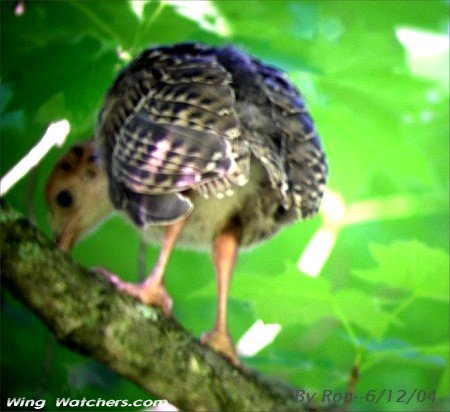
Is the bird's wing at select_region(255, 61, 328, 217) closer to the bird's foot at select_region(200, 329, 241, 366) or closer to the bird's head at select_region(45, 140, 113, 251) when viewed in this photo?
the bird's foot at select_region(200, 329, 241, 366)

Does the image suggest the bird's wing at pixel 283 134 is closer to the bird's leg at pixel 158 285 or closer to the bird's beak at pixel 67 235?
the bird's leg at pixel 158 285

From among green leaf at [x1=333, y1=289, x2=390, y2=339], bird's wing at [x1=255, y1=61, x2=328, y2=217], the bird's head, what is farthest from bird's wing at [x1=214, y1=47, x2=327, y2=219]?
the bird's head

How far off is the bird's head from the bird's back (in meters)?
A: 0.08

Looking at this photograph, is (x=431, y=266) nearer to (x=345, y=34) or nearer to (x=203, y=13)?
(x=345, y=34)

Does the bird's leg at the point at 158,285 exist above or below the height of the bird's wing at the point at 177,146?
below

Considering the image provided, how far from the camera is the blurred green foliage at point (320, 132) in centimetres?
105

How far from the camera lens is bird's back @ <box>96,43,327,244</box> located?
79 cm

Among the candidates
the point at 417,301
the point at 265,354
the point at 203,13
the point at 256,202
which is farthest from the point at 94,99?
the point at 417,301

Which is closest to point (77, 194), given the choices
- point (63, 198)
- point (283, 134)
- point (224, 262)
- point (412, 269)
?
point (63, 198)

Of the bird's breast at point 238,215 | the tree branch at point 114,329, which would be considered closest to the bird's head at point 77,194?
the bird's breast at point 238,215

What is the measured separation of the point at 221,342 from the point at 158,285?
131 millimetres

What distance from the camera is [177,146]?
0.79m

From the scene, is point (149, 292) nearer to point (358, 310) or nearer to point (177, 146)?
point (177, 146)

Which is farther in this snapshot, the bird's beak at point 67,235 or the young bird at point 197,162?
the bird's beak at point 67,235
